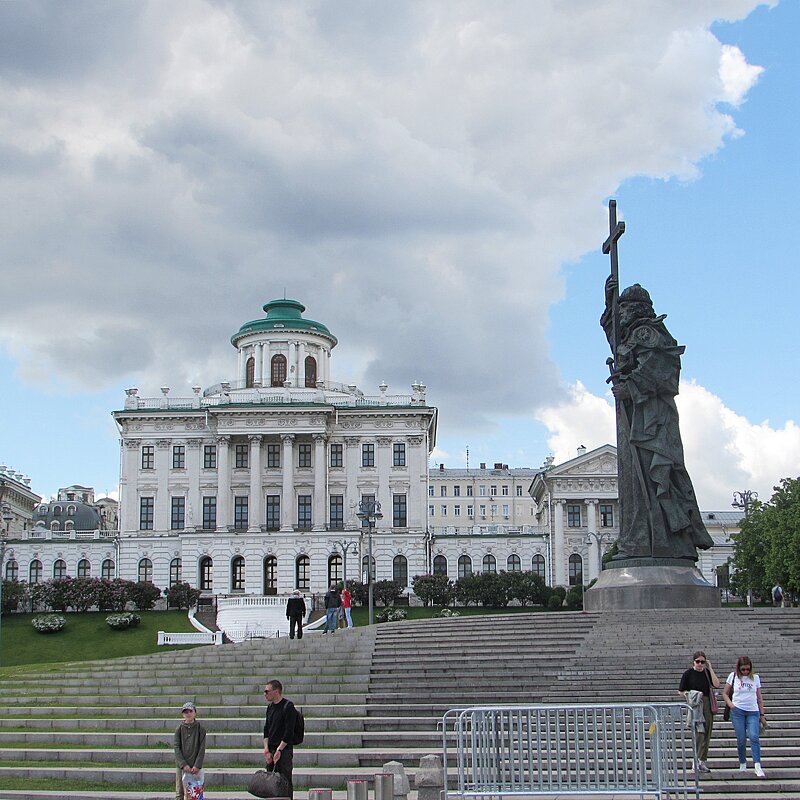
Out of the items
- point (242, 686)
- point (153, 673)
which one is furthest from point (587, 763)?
point (153, 673)

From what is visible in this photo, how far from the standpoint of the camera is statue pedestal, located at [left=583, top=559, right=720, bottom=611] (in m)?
30.0

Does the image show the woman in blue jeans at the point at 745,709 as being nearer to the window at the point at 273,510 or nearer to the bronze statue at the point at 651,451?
the bronze statue at the point at 651,451

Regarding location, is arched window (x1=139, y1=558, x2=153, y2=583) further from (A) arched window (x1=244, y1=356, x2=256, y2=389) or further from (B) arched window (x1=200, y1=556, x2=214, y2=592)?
(A) arched window (x1=244, y1=356, x2=256, y2=389)

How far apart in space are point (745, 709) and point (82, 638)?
54555 millimetres

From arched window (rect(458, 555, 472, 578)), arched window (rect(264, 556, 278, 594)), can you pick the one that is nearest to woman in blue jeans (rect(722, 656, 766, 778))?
arched window (rect(264, 556, 278, 594))

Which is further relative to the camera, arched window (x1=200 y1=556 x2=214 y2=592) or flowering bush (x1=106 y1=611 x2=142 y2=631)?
arched window (x1=200 y1=556 x2=214 y2=592)

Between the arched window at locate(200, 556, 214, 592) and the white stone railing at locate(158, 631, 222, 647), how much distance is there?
2484 centimetres

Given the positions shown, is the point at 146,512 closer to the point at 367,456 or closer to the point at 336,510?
the point at 336,510

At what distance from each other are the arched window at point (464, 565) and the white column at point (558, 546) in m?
6.66

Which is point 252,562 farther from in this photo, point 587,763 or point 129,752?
point 587,763

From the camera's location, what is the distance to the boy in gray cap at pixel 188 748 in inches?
574

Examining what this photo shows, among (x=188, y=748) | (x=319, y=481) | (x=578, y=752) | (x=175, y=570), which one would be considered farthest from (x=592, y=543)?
(x=188, y=748)

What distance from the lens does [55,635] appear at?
66.4m

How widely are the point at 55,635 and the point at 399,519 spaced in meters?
31.5
